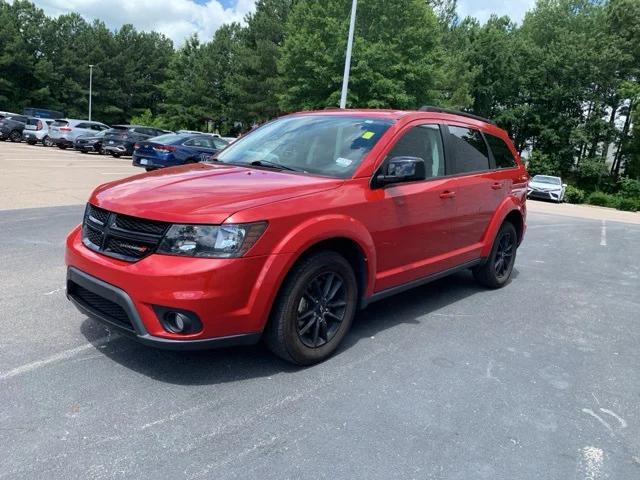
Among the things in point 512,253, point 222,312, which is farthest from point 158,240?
point 512,253

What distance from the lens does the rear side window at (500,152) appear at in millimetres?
5812

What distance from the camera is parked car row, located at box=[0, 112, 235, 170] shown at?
696 inches

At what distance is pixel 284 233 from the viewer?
10.8 feet

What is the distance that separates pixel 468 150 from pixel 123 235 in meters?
3.47

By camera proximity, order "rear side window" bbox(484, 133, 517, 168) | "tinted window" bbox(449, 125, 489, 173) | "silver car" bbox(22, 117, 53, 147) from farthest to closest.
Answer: "silver car" bbox(22, 117, 53, 147), "rear side window" bbox(484, 133, 517, 168), "tinted window" bbox(449, 125, 489, 173)

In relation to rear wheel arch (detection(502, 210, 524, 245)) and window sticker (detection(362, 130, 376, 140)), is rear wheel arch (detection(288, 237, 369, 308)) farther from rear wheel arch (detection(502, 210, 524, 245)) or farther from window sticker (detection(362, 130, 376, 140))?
rear wheel arch (detection(502, 210, 524, 245))

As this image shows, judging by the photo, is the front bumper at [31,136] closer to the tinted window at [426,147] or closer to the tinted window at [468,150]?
the tinted window at [468,150]

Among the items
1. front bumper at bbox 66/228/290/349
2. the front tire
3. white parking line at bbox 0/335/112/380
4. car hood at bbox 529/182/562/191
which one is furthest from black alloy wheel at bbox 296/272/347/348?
car hood at bbox 529/182/562/191

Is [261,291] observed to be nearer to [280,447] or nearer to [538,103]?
[280,447]

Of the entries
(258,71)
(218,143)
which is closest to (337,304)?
(218,143)

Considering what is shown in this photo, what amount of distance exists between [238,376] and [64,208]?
7582mm

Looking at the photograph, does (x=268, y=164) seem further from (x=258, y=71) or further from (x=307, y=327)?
(x=258, y=71)

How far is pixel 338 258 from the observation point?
369 cm

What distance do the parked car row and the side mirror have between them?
14301mm
